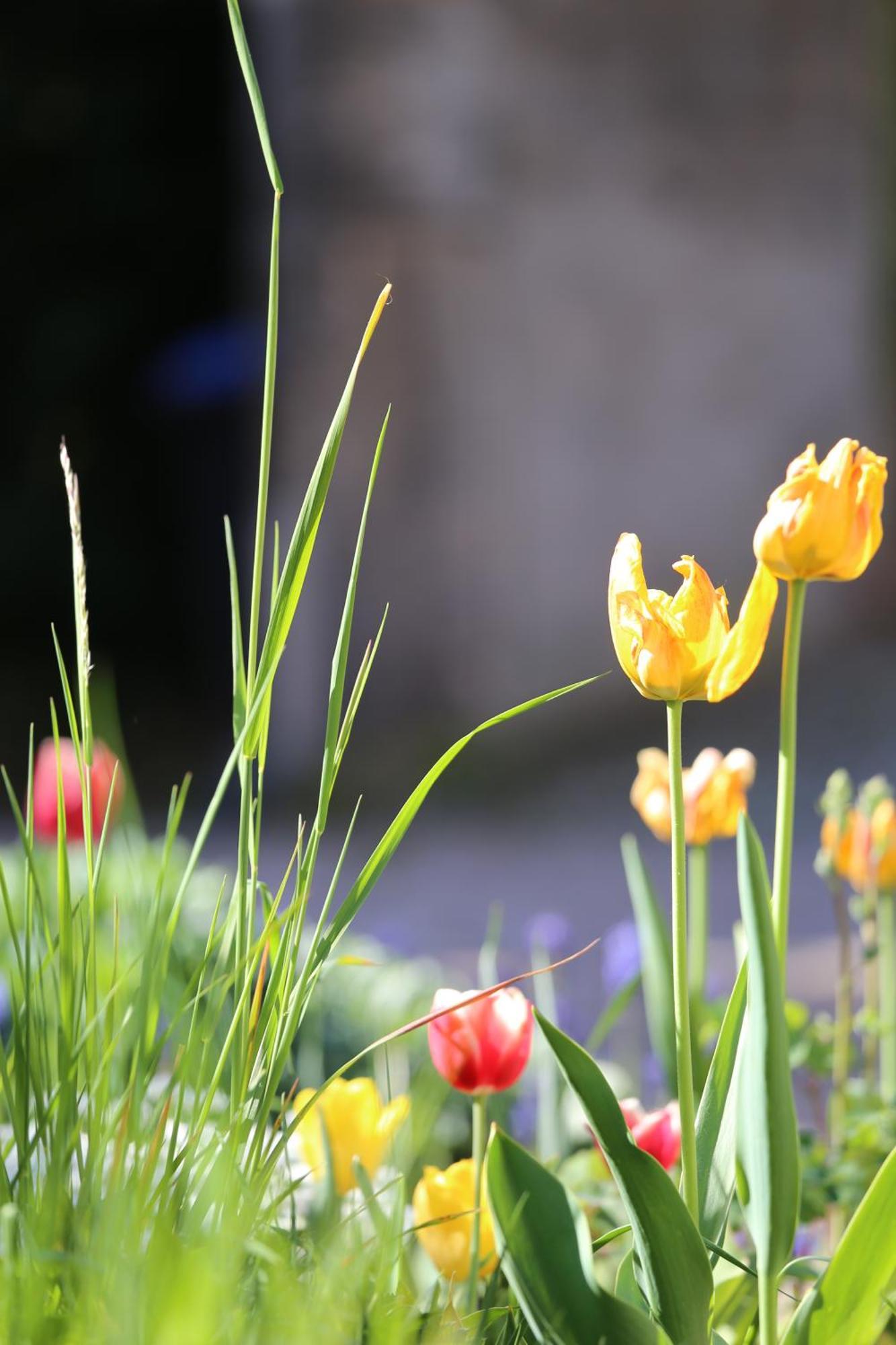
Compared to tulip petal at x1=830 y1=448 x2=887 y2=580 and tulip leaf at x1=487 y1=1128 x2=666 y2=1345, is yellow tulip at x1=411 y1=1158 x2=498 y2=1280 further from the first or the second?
tulip petal at x1=830 y1=448 x2=887 y2=580

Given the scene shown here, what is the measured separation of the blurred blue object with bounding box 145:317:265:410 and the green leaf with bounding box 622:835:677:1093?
392 centimetres

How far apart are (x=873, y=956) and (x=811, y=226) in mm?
5082

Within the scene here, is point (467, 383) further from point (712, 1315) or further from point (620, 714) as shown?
point (712, 1315)

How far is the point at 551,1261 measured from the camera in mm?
644

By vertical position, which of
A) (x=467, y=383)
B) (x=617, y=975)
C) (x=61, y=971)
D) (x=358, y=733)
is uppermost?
(x=467, y=383)

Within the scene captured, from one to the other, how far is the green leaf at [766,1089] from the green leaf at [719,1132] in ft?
0.17

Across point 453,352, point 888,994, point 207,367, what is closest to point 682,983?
point 888,994

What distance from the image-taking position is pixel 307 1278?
2.34ft

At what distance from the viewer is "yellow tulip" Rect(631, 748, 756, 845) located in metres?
1.00

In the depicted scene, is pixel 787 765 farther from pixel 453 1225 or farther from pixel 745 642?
pixel 453 1225

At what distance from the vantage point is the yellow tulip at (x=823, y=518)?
2.21 feet

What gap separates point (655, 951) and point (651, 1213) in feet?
1.06

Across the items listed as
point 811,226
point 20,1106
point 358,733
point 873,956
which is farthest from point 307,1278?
point 811,226

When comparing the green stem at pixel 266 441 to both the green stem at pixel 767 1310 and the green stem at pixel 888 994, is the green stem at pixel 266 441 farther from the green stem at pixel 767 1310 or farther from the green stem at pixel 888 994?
the green stem at pixel 888 994
